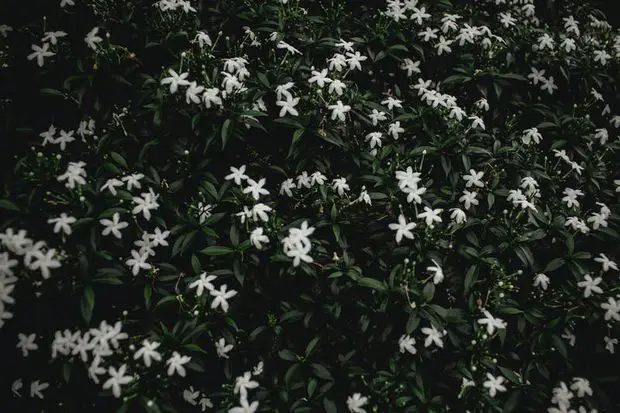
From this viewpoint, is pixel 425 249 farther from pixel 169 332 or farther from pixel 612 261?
pixel 169 332

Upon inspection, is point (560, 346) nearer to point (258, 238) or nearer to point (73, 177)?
point (258, 238)

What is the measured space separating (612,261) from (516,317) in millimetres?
660

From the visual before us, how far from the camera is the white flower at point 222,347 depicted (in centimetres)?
226

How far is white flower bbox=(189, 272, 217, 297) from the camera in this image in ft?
7.30

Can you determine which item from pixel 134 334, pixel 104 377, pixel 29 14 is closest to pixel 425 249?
pixel 134 334

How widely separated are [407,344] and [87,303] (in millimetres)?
1593

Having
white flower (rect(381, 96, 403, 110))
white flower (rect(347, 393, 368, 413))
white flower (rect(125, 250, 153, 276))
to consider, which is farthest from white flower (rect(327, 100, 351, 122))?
white flower (rect(347, 393, 368, 413))

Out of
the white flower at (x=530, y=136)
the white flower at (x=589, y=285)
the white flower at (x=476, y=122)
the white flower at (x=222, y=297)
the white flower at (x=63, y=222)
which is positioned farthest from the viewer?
the white flower at (x=530, y=136)

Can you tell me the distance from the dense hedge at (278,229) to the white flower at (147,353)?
3cm

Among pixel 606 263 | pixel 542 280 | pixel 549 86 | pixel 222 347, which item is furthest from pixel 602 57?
pixel 222 347

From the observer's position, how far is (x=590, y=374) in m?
2.46

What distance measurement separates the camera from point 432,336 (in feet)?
7.39

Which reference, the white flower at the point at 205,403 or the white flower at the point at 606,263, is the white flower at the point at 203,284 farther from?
the white flower at the point at 606,263

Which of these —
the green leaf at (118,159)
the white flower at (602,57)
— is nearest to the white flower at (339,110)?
the green leaf at (118,159)
